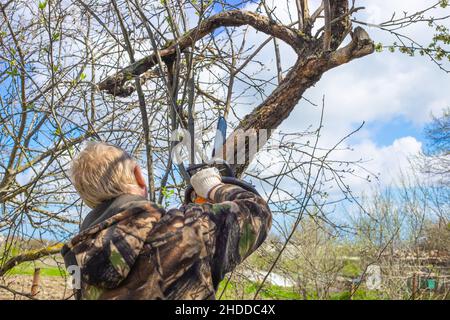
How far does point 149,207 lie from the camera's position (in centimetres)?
155

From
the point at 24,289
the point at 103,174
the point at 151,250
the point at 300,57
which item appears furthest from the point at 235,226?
the point at 24,289

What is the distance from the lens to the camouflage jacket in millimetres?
1493

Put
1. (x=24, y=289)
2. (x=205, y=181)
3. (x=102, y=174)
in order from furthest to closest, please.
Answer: (x=24, y=289) < (x=205, y=181) < (x=102, y=174)

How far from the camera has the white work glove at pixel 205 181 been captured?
1.87 m

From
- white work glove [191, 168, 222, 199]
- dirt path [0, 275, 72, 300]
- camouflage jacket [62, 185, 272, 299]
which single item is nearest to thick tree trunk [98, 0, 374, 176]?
white work glove [191, 168, 222, 199]

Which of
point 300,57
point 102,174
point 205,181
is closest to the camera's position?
point 102,174

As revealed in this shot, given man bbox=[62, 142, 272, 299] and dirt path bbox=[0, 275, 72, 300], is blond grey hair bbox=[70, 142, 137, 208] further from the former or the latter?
dirt path bbox=[0, 275, 72, 300]

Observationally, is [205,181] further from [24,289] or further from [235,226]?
[24,289]

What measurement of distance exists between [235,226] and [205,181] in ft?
1.05

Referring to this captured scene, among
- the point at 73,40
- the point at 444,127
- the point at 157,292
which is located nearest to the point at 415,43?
the point at 157,292

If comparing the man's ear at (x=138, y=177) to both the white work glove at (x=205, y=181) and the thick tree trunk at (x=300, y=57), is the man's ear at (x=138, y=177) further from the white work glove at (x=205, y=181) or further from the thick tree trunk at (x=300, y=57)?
the thick tree trunk at (x=300, y=57)

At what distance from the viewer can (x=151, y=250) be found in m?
1.51

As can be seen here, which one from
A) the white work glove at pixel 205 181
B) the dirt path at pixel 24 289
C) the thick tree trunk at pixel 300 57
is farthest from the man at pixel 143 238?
the dirt path at pixel 24 289
